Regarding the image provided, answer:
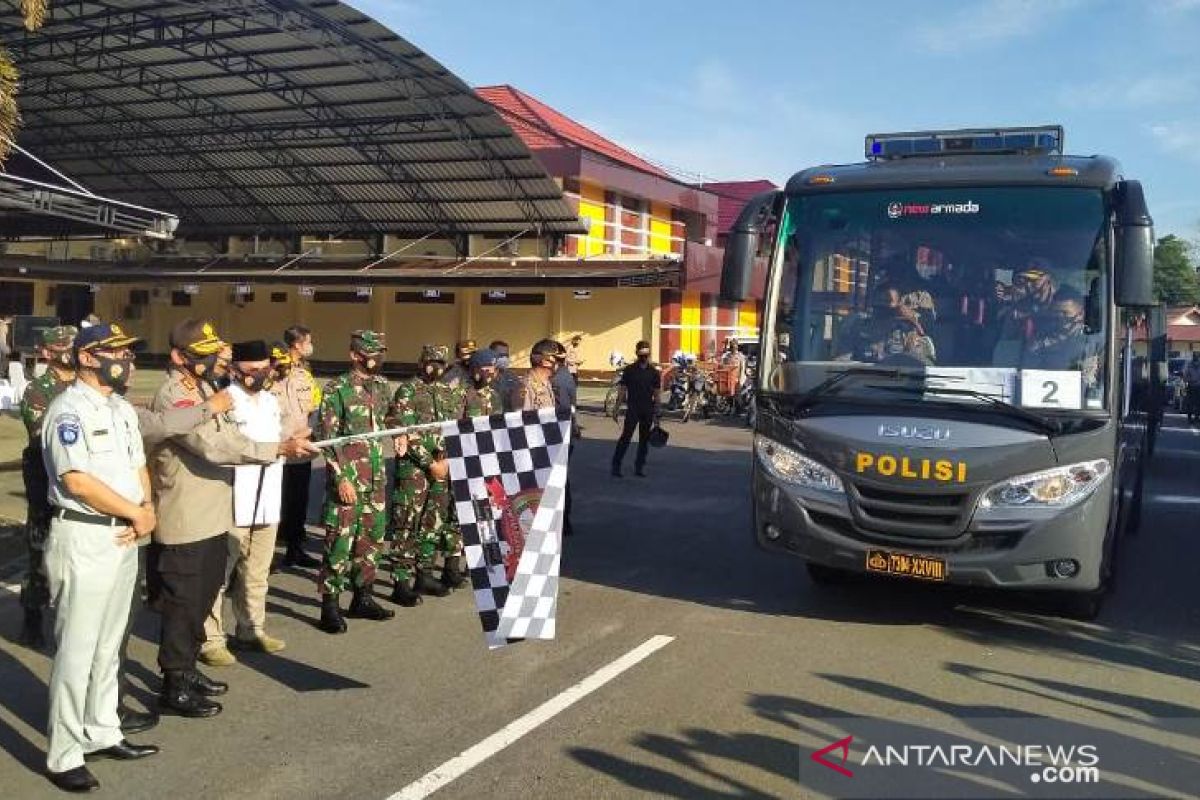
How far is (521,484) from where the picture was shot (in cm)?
518

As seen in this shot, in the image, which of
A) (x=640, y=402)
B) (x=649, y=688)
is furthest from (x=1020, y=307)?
(x=640, y=402)

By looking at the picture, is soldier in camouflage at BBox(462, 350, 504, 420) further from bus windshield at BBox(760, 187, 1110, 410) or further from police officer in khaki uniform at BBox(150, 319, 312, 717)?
police officer in khaki uniform at BBox(150, 319, 312, 717)

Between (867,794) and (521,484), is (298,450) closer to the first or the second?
(521,484)

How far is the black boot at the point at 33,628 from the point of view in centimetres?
597

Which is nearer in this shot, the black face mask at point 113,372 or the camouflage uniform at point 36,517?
the black face mask at point 113,372

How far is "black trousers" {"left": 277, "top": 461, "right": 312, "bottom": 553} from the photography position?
8312mm

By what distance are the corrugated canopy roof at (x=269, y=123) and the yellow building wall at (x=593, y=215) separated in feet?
7.98

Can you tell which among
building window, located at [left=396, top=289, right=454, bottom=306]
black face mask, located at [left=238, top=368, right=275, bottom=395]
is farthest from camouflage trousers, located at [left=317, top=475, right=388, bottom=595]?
building window, located at [left=396, top=289, right=454, bottom=306]

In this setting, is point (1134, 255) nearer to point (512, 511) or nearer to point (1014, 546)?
point (1014, 546)

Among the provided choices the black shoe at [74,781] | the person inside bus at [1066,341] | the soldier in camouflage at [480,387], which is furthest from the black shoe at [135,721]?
the person inside bus at [1066,341]

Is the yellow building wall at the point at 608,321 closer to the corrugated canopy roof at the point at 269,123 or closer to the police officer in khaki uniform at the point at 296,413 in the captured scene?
the corrugated canopy roof at the point at 269,123

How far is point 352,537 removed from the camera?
6332 mm

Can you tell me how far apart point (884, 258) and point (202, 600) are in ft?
15.5

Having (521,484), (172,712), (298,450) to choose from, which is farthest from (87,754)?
(521,484)
